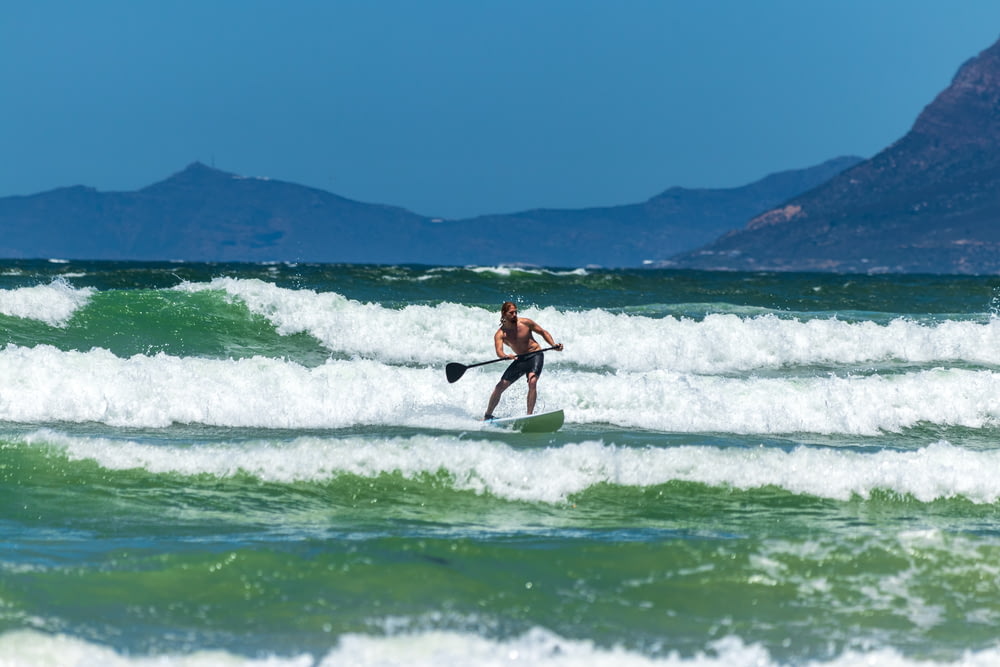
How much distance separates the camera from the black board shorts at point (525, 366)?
13969mm

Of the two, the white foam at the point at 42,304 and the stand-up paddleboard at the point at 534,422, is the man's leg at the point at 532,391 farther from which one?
the white foam at the point at 42,304

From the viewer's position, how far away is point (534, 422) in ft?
43.9

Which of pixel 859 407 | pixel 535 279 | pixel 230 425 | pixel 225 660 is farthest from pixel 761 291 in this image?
pixel 225 660

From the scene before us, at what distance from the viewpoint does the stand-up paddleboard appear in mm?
13359

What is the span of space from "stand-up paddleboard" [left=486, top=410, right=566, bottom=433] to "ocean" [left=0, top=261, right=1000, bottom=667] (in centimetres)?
28

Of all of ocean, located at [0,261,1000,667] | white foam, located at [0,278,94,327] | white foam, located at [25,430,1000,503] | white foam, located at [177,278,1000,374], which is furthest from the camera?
white foam, located at [0,278,94,327]

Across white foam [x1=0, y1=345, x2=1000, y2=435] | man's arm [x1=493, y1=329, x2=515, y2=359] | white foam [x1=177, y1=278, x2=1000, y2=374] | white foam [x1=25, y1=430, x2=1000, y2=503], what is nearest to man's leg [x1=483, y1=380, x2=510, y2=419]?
white foam [x1=0, y1=345, x2=1000, y2=435]

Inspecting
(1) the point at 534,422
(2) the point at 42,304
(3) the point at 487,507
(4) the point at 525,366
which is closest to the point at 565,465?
(3) the point at 487,507

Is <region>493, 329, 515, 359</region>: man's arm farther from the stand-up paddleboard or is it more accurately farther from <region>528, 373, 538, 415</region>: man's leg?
the stand-up paddleboard

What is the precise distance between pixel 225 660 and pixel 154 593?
1.24 metres

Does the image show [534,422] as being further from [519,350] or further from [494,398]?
[519,350]

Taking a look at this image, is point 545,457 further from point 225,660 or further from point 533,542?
point 225,660

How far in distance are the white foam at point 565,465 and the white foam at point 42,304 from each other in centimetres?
1121

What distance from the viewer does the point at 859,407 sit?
15867mm
